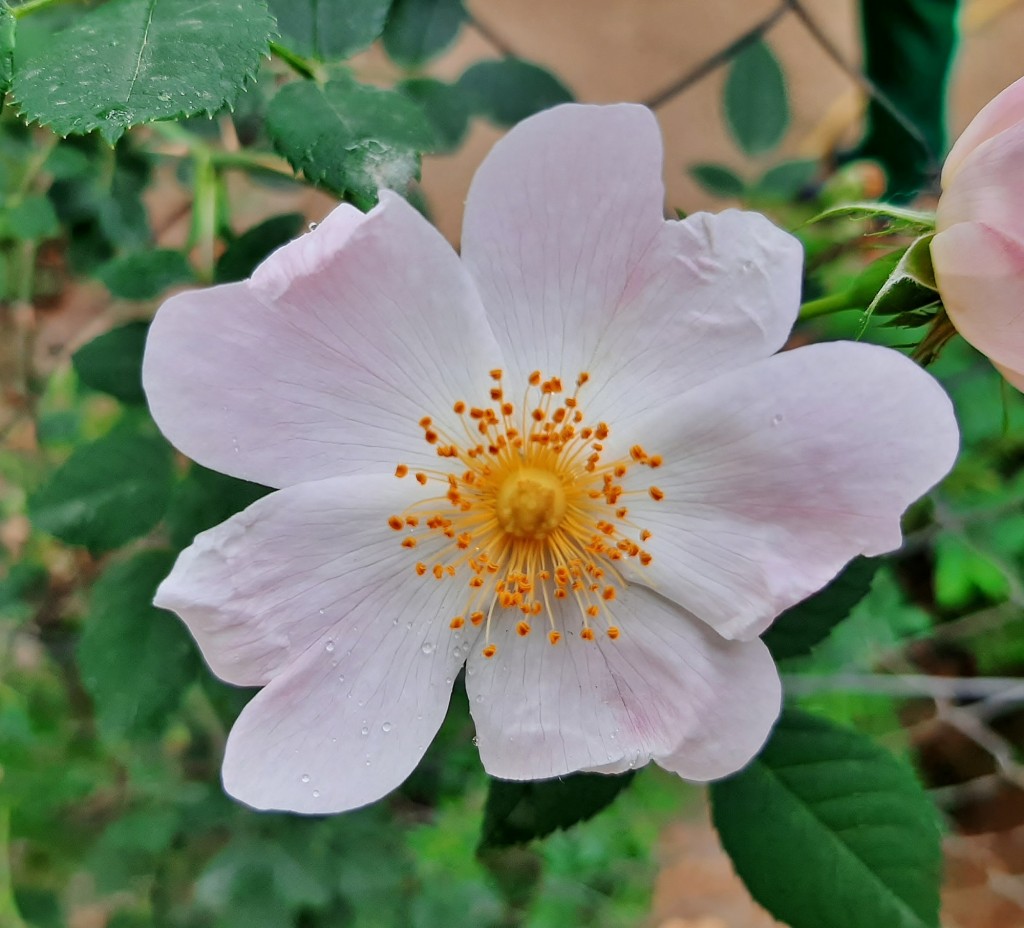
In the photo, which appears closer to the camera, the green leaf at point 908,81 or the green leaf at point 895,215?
the green leaf at point 895,215

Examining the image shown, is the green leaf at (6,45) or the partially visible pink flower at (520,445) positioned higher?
the green leaf at (6,45)

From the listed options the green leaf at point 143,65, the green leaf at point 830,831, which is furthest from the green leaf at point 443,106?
the green leaf at point 830,831

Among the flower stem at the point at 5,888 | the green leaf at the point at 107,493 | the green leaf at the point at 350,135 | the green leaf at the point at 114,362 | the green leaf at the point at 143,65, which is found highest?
the green leaf at the point at 143,65

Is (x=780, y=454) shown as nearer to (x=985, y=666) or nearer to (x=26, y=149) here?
(x=26, y=149)

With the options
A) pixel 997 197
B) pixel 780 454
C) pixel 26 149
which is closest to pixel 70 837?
pixel 26 149

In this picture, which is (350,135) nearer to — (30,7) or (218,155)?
(30,7)

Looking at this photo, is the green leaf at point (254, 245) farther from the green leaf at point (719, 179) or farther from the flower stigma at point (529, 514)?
the green leaf at point (719, 179)
